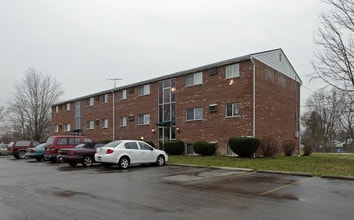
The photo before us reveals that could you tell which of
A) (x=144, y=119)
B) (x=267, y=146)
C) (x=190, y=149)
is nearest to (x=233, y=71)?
(x=267, y=146)

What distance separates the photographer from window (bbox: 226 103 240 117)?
79.3 feet

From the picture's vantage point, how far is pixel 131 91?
111 feet

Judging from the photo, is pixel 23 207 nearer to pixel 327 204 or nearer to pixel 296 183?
pixel 327 204

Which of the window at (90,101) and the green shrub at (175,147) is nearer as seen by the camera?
the green shrub at (175,147)

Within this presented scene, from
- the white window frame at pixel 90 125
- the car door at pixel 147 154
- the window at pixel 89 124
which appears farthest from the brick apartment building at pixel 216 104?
the car door at pixel 147 154

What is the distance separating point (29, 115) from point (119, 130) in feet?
89.0

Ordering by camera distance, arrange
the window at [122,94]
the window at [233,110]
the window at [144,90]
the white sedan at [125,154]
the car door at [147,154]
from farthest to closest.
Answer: the window at [122,94] < the window at [144,90] < the window at [233,110] < the car door at [147,154] < the white sedan at [125,154]

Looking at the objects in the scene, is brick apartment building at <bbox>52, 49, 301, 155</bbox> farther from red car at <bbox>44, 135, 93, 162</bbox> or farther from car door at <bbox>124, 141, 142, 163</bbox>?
→ red car at <bbox>44, 135, 93, 162</bbox>

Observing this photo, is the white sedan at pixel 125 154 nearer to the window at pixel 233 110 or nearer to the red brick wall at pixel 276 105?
the window at pixel 233 110

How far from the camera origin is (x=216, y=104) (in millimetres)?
25406

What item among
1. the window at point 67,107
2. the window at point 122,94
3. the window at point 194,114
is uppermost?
the window at point 122,94

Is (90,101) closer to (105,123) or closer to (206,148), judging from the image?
(105,123)

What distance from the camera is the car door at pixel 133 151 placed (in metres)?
18.1

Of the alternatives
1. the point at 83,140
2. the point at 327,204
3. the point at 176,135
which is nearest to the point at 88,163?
the point at 83,140
